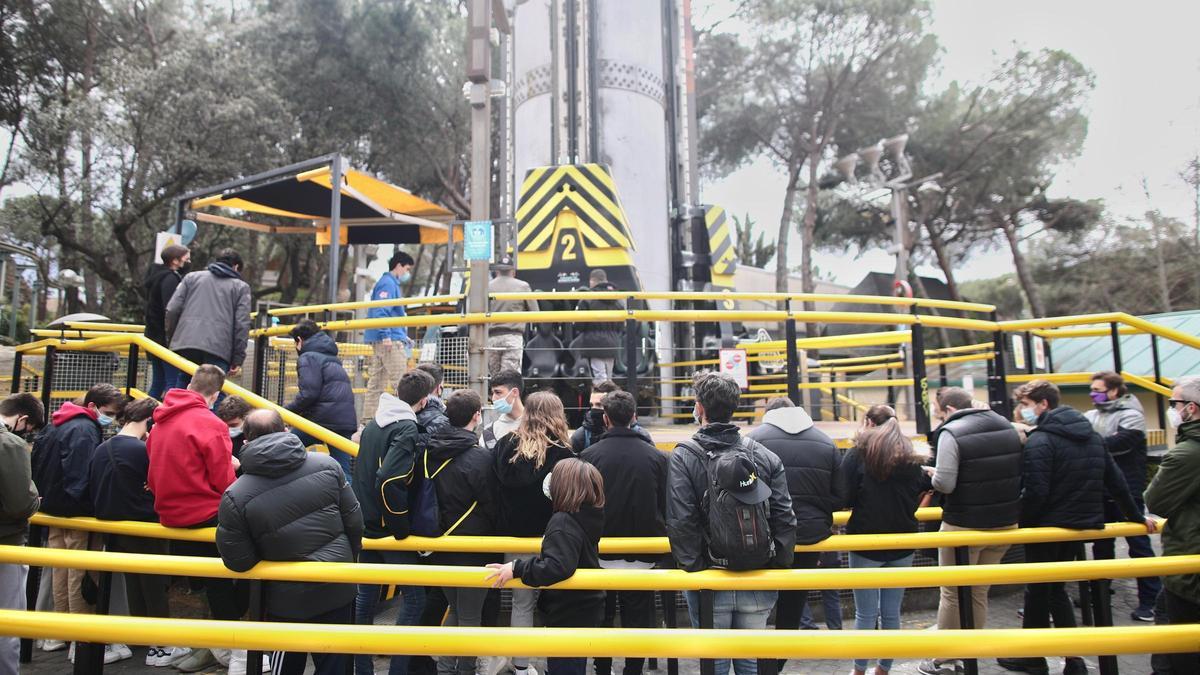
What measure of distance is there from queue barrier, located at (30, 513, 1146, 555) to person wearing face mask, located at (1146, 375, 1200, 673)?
1.90 ft

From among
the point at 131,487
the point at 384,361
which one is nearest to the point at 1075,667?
the point at 384,361

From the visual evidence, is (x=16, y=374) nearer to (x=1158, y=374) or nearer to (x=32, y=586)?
(x=32, y=586)

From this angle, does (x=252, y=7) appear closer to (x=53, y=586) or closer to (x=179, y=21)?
(x=179, y=21)

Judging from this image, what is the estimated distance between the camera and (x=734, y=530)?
10.2ft

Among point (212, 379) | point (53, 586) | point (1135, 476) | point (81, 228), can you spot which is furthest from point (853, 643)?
point (81, 228)

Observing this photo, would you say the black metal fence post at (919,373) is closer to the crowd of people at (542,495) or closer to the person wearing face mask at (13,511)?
the crowd of people at (542,495)

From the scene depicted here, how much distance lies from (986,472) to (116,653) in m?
5.62

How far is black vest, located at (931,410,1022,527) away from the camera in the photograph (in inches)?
166

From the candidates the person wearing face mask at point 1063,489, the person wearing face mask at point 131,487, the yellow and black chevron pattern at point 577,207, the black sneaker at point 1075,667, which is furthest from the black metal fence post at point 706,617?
the yellow and black chevron pattern at point 577,207

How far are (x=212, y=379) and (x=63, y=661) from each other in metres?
2.21

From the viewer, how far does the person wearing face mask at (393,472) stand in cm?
376

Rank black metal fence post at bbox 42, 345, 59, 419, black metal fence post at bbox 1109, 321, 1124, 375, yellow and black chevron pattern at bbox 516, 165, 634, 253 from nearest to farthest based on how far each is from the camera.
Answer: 1. black metal fence post at bbox 42, 345, 59, 419
2. black metal fence post at bbox 1109, 321, 1124, 375
3. yellow and black chevron pattern at bbox 516, 165, 634, 253

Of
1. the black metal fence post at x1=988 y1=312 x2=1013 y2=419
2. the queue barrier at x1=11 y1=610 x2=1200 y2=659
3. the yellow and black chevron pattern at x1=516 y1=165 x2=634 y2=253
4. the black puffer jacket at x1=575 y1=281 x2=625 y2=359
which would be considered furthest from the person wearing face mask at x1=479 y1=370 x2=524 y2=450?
the black metal fence post at x1=988 y1=312 x2=1013 y2=419

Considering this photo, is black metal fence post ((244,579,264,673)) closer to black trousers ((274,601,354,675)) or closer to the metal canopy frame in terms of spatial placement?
black trousers ((274,601,354,675))
